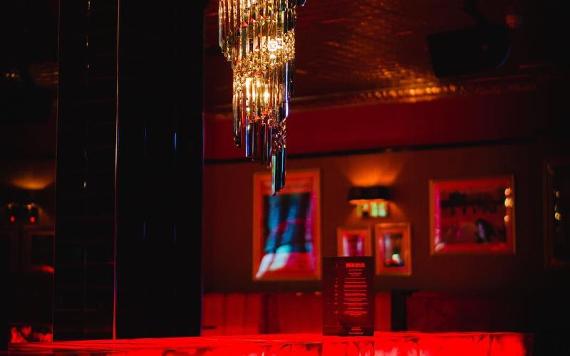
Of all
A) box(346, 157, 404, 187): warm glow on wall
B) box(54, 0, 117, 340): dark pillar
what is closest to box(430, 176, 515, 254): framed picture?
box(346, 157, 404, 187): warm glow on wall

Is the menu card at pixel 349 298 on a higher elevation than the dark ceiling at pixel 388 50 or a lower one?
lower

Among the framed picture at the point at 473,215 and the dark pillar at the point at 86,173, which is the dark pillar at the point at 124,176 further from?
the framed picture at the point at 473,215

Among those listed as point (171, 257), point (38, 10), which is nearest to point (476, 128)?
point (38, 10)

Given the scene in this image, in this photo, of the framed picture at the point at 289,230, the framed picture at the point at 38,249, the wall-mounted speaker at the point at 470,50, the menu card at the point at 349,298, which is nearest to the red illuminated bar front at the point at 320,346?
the menu card at the point at 349,298

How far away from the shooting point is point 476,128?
29.7 feet

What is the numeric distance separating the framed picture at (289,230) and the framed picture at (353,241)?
275mm

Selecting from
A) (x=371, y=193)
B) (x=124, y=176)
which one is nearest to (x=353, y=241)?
(x=371, y=193)

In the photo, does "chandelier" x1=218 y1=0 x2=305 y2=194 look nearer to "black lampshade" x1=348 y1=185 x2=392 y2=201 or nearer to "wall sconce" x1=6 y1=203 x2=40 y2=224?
"black lampshade" x1=348 y1=185 x2=392 y2=201

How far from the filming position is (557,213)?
8.45 m

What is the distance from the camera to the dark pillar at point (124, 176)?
3.92m

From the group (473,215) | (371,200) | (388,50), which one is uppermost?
(388,50)

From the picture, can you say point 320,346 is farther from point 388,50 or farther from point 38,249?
point 38,249

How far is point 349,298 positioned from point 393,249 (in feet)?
20.0

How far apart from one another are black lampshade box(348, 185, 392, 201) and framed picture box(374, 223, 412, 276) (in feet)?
1.25
